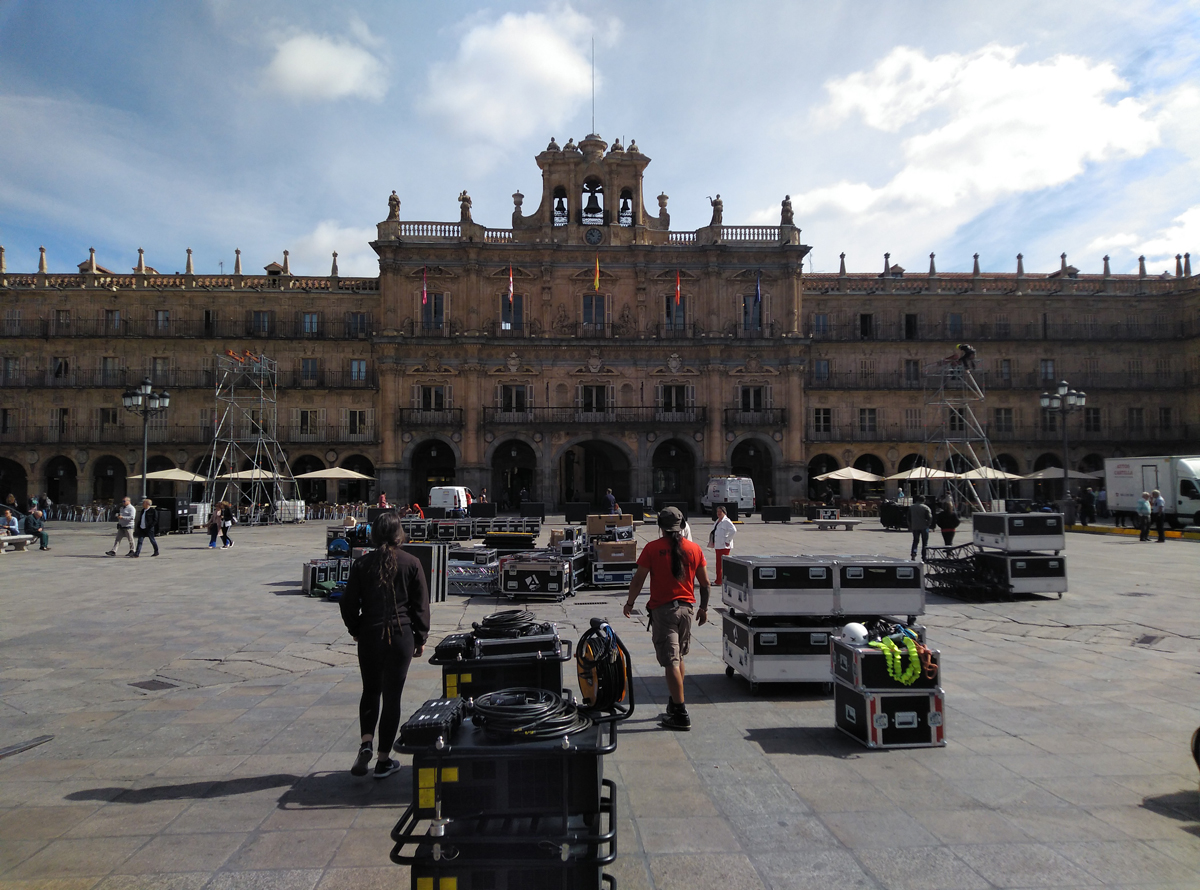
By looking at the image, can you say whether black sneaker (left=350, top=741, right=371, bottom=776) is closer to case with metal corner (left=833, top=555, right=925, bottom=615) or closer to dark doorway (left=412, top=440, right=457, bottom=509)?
case with metal corner (left=833, top=555, right=925, bottom=615)

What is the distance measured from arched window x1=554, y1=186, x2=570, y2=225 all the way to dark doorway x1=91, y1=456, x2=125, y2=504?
26.5 metres

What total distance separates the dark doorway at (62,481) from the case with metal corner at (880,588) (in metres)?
43.4

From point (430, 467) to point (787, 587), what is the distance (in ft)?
114

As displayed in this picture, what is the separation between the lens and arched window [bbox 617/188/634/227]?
128 ft

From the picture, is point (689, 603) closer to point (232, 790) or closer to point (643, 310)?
point (232, 790)

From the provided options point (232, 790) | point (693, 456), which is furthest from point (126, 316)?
point (232, 790)

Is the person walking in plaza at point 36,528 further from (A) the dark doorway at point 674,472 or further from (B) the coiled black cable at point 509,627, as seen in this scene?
(A) the dark doorway at point 674,472

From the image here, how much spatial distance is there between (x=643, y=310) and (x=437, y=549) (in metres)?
28.2

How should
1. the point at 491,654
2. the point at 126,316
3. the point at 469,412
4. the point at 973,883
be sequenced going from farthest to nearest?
1. the point at 126,316
2. the point at 469,412
3. the point at 491,654
4. the point at 973,883

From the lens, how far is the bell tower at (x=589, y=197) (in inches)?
1515

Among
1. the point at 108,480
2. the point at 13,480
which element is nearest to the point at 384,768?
the point at 108,480

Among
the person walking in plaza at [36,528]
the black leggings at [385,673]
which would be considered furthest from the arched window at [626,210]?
the black leggings at [385,673]

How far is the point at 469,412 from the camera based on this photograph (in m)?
37.4

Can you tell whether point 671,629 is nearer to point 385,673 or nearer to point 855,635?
point 855,635
